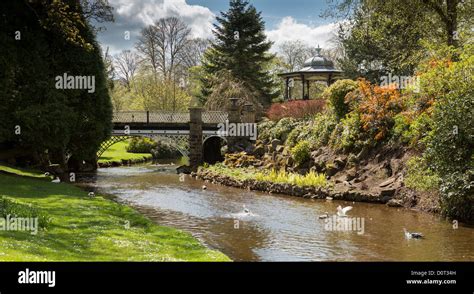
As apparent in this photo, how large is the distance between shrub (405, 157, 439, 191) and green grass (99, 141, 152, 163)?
1155 inches

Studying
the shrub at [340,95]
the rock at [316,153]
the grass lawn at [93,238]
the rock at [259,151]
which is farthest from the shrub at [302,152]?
the grass lawn at [93,238]

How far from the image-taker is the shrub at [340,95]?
25609 mm

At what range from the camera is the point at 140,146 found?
173 ft

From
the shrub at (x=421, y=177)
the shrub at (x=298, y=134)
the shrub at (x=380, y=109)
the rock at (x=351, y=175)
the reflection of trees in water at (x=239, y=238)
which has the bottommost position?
the reflection of trees in water at (x=239, y=238)

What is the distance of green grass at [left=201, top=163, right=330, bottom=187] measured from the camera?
22.7m

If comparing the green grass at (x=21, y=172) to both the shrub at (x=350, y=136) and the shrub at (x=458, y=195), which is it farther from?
the shrub at (x=458, y=195)

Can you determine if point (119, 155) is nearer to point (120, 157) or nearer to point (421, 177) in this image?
point (120, 157)

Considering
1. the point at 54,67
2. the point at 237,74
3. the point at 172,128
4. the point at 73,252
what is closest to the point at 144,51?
the point at 237,74

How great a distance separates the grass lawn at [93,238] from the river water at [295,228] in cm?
143

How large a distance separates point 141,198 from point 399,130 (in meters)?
11.7

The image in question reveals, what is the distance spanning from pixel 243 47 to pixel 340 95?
22442 millimetres

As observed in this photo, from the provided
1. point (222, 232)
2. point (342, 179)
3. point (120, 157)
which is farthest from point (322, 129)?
point (120, 157)

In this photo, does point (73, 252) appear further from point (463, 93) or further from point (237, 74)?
point (237, 74)

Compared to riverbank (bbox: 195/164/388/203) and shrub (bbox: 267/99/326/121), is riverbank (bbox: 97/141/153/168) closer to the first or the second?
riverbank (bbox: 195/164/388/203)
